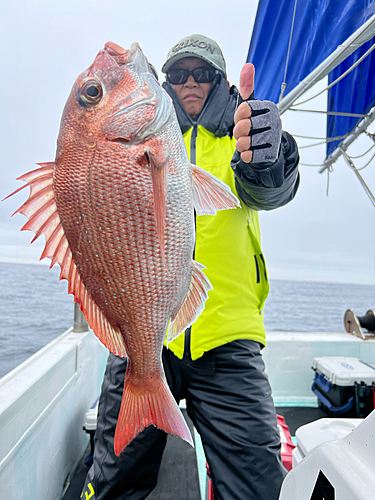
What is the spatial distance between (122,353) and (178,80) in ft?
4.42

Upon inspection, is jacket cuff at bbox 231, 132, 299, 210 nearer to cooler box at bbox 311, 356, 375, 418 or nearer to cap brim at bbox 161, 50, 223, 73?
cap brim at bbox 161, 50, 223, 73

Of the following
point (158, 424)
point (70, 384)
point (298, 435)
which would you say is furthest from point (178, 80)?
point (70, 384)

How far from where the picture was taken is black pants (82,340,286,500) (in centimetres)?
130

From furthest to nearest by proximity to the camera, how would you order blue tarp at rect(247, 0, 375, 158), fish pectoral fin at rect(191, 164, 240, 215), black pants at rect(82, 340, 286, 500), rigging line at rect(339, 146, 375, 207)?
rigging line at rect(339, 146, 375, 207) → blue tarp at rect(247, 0, 375, 158) → black pants at rect(82, 340, 286, 500) → fish pectoral fin at rect(191, 164, 240, 215)

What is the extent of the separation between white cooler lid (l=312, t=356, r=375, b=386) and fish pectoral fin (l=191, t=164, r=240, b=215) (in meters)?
2.83

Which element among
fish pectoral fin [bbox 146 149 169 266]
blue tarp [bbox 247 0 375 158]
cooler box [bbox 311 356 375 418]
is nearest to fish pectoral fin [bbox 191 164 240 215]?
fish pectoral fin [bbox 146 149 169 266]

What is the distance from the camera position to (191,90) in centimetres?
164

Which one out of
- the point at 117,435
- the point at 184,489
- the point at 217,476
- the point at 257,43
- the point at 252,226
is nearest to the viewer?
the point at 117,435

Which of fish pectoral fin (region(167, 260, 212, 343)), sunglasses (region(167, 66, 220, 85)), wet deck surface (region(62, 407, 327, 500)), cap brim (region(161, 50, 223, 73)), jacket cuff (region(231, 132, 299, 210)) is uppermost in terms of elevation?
cap brim (region(161, 50, 223, 73))

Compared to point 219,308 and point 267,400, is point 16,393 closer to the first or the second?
point 219,308

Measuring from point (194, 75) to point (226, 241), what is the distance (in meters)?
0.84

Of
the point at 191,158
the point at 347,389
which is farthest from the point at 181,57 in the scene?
the point at 347,389

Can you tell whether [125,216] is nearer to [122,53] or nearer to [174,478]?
[122,53]

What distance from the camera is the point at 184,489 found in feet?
7.68
